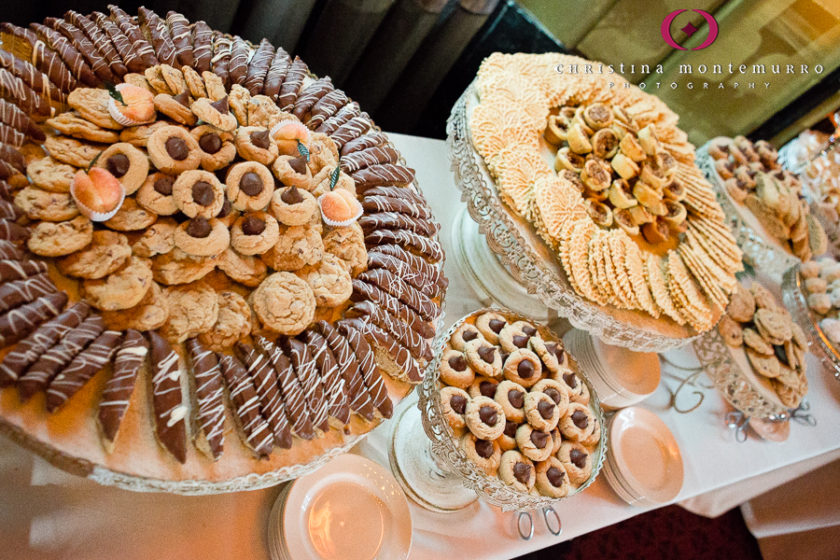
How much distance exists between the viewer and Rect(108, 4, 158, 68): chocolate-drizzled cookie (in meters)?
1.13

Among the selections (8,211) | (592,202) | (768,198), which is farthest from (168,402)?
(768,198)

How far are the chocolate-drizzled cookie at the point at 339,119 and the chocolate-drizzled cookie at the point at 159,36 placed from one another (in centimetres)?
37

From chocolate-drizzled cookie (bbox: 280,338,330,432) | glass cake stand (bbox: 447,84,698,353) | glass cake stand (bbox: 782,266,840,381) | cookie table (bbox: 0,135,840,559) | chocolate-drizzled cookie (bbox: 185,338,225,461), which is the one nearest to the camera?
chocolate-drizzled cookie (bbox: 185,338,225,461)

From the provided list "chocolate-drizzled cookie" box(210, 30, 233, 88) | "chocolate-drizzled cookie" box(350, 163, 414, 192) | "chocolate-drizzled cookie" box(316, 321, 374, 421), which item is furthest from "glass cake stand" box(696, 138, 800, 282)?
"chocolate-drizzled cookie" box(210, 30, 233, 88)

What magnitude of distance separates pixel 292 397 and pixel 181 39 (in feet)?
2.95

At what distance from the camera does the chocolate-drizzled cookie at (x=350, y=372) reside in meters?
1.01

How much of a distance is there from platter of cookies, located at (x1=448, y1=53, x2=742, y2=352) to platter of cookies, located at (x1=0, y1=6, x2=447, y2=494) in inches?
13.9

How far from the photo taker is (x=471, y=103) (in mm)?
1641

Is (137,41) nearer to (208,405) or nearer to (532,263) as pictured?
(208,405)

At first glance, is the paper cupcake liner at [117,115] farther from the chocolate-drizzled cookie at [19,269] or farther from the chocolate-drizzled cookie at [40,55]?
the chocolate-drizzled cookie at [19,269]

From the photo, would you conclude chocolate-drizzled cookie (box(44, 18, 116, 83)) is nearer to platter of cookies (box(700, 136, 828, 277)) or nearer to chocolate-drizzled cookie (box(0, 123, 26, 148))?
chocolate-drizzled cookie (box(0, 123, 26, 148))

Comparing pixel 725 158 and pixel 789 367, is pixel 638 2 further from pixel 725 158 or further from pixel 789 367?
pixel 789 367

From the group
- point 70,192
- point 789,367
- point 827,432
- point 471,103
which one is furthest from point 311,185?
point 827,432

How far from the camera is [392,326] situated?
110 centimetres
